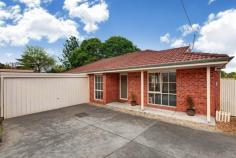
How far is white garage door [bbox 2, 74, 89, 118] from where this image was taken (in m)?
6.73

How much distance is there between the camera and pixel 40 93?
313 inches

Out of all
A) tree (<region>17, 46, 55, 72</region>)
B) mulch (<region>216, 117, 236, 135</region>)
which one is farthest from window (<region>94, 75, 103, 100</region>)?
tree (<region>17, 46, 55, 72</region>)

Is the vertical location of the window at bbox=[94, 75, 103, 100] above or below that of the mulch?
above

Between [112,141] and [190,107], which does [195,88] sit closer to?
[190,107]

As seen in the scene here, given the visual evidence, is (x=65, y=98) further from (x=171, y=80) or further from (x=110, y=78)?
(x=171, y=80)

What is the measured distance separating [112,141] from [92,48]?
82.4 ft

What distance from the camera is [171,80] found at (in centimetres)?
709

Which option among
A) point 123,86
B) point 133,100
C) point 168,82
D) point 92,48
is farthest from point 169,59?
point 92,48

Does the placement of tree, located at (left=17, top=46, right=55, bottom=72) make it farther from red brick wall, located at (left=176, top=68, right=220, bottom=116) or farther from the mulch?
the mulch

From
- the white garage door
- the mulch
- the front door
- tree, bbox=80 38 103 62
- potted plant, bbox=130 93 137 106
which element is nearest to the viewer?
the mulch

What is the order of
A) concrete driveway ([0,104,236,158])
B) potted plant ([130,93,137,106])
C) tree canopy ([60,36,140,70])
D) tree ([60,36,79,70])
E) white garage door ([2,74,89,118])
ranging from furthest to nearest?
tree ([60,36,79,70]) → tree canopy ([60,36,140,70]) → potted plant ([130,93,137,106]) → white garage door ([2,74,89,118]) → concrete driveway ([0,104,236,158])

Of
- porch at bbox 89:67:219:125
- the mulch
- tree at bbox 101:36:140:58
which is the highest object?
tree at bbox 101:36:140:58

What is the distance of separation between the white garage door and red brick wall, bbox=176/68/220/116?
738 centimetres

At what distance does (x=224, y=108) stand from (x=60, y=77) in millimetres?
10488
